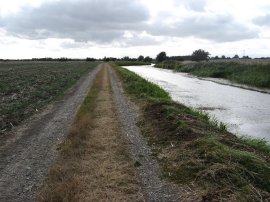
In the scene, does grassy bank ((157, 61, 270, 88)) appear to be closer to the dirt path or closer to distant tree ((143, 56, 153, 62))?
the dirt path

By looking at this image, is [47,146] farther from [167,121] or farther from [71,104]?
[71,104]

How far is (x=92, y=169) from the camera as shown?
8.76 meters

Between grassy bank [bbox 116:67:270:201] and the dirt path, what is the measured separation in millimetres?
2802

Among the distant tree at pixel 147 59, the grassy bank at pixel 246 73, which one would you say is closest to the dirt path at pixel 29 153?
the grassy bank at pixel 246 73

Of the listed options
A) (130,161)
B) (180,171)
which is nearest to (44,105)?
(130,161)

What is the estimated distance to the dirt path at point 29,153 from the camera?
7695 millimetres

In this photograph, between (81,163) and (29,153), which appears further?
(29,153)

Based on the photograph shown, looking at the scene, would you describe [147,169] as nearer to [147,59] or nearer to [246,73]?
[246,73]

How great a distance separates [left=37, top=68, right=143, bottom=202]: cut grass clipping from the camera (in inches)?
285

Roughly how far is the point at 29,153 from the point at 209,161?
4.70 m

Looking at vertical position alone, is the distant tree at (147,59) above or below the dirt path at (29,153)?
below

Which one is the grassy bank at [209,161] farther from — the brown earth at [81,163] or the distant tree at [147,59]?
the distant tree at [147,59]

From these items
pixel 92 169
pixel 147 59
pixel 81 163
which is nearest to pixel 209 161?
pixel 92 169

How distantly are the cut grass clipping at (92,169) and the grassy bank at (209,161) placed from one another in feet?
3.14
